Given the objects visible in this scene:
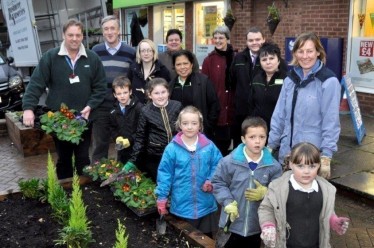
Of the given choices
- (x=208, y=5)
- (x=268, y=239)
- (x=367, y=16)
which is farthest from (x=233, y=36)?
(x=268, y=239)

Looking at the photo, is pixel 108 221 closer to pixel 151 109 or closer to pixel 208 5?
pixel 151 109

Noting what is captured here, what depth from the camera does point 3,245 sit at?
133 inches

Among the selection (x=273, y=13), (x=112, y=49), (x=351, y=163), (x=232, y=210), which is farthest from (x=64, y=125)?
(x=273, y=13)

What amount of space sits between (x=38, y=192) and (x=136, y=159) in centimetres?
Answer: 103

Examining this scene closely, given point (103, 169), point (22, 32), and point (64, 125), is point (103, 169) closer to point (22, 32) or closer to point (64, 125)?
point (64, 125)

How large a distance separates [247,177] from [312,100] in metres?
0.75

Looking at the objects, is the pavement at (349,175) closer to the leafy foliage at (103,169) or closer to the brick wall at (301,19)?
the leafy foliage at (103,169)

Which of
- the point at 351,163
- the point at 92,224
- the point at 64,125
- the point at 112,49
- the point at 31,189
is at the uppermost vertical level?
the point at 112,49

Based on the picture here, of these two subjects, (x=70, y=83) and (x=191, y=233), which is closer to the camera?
(x=191, y=233)

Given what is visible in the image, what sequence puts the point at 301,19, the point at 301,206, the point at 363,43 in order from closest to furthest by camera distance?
the point at 301,206, the point at 363,43, the point at 301,19

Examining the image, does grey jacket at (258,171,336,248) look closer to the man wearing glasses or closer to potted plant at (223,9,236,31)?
the man wearing glasses

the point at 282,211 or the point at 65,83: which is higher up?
the point at 65,83

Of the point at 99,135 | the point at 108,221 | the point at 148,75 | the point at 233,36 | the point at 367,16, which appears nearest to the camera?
the point at 108,221

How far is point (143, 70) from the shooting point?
4.98 meters
